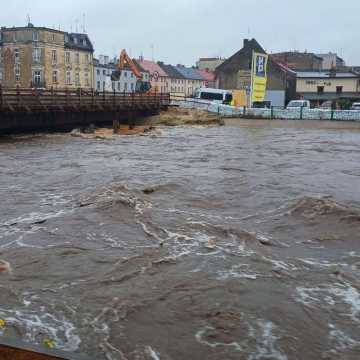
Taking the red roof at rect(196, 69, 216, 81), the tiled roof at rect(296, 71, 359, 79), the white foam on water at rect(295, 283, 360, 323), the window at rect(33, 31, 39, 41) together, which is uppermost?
the window at rect(33, 31, 39, 41)

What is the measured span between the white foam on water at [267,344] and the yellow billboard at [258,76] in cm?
4410

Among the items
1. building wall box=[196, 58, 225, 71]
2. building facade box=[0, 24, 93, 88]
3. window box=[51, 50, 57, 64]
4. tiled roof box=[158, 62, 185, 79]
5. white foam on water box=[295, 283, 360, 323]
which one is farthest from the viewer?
building wall box=[196, 58, 225, 71]

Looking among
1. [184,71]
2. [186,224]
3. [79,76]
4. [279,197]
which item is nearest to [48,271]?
[186,224]

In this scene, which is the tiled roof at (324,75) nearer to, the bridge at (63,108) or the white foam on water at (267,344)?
the bridge at (63,108)

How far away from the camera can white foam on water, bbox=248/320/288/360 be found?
17.1 feet

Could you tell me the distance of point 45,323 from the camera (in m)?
5.79

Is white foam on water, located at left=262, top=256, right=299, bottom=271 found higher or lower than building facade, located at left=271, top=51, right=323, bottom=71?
lower

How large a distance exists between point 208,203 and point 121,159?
951 centimetres

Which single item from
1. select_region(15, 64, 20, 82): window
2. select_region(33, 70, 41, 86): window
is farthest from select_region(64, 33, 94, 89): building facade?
select_region(15, 64, 20, 82): window

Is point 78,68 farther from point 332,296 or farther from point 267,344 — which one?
point 267,344

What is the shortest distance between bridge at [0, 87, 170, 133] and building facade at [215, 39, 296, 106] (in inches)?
987

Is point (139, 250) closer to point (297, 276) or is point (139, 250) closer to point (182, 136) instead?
point (297, 276)

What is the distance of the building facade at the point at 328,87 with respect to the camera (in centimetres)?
6631

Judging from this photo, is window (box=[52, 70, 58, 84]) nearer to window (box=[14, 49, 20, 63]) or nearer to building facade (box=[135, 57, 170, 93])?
window (box=[14, 49, 20, 63])
